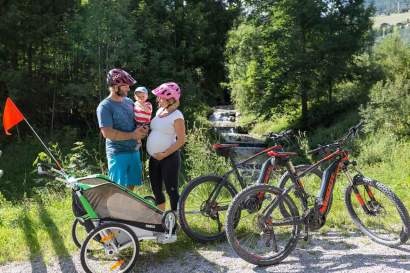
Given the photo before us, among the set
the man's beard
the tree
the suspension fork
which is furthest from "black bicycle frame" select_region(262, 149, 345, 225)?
the tree

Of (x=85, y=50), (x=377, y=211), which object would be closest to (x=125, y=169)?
(x=377, y=211)

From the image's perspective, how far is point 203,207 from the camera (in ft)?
15.1

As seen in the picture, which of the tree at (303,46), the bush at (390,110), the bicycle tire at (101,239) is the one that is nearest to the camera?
the bicycle tire at (101,239)

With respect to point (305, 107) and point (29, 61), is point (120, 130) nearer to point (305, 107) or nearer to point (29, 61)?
point (29, 61)

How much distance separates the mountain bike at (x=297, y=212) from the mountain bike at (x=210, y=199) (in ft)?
0.99

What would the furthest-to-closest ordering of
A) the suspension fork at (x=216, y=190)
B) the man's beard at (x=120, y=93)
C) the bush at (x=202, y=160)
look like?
the bush at (x=202, y=160) < the suspension fork at (x=216, y=190) < the man's beard at (x=120, y=93)

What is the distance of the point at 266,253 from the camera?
422 centimetres

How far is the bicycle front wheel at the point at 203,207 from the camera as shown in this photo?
4514mm

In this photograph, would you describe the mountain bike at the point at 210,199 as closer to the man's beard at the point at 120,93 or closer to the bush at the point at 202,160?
the man's beard at the point at 120,93

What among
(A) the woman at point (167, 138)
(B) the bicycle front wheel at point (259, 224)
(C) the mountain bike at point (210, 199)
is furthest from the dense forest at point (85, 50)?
(B) the bicycle front wheel at point (259, 224)

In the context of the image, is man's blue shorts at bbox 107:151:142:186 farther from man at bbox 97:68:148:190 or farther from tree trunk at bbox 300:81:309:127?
tree trunk at bbox 300:81:309:127

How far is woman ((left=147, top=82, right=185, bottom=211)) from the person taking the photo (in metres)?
4.38

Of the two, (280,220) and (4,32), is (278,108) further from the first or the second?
(280,220)

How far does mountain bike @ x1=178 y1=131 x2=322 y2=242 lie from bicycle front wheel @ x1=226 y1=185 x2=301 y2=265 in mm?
434
